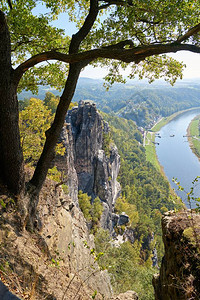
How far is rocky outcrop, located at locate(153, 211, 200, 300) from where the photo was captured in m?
3.99

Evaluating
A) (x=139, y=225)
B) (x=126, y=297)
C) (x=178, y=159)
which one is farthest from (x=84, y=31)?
(x=178, y=159)

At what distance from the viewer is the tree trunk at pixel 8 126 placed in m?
4.09

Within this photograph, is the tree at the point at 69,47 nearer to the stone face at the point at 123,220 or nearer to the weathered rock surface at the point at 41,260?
the weathered rock surface at the point at 41,260

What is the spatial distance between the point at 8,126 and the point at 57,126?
1.46m

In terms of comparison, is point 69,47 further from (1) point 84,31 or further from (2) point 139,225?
(2) point 139,225

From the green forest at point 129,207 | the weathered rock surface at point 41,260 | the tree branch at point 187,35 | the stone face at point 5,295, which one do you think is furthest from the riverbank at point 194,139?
the stone face at point 5,295

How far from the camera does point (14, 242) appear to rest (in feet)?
14.0

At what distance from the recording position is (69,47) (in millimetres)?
5480

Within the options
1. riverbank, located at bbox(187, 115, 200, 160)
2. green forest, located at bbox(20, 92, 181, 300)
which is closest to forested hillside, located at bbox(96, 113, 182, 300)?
green forest, located at bbox(20, 92, 181, 300)

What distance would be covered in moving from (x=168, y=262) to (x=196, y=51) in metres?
5.33

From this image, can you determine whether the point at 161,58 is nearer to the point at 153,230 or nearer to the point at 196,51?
the point at 196,51

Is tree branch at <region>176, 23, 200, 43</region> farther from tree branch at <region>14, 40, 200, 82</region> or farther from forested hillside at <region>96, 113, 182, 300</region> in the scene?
forested hillside at <region>96, 113, 182, 300</region>

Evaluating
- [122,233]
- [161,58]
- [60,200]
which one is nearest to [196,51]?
[161,58]

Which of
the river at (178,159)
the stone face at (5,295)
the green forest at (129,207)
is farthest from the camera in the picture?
the river at (178,159)
